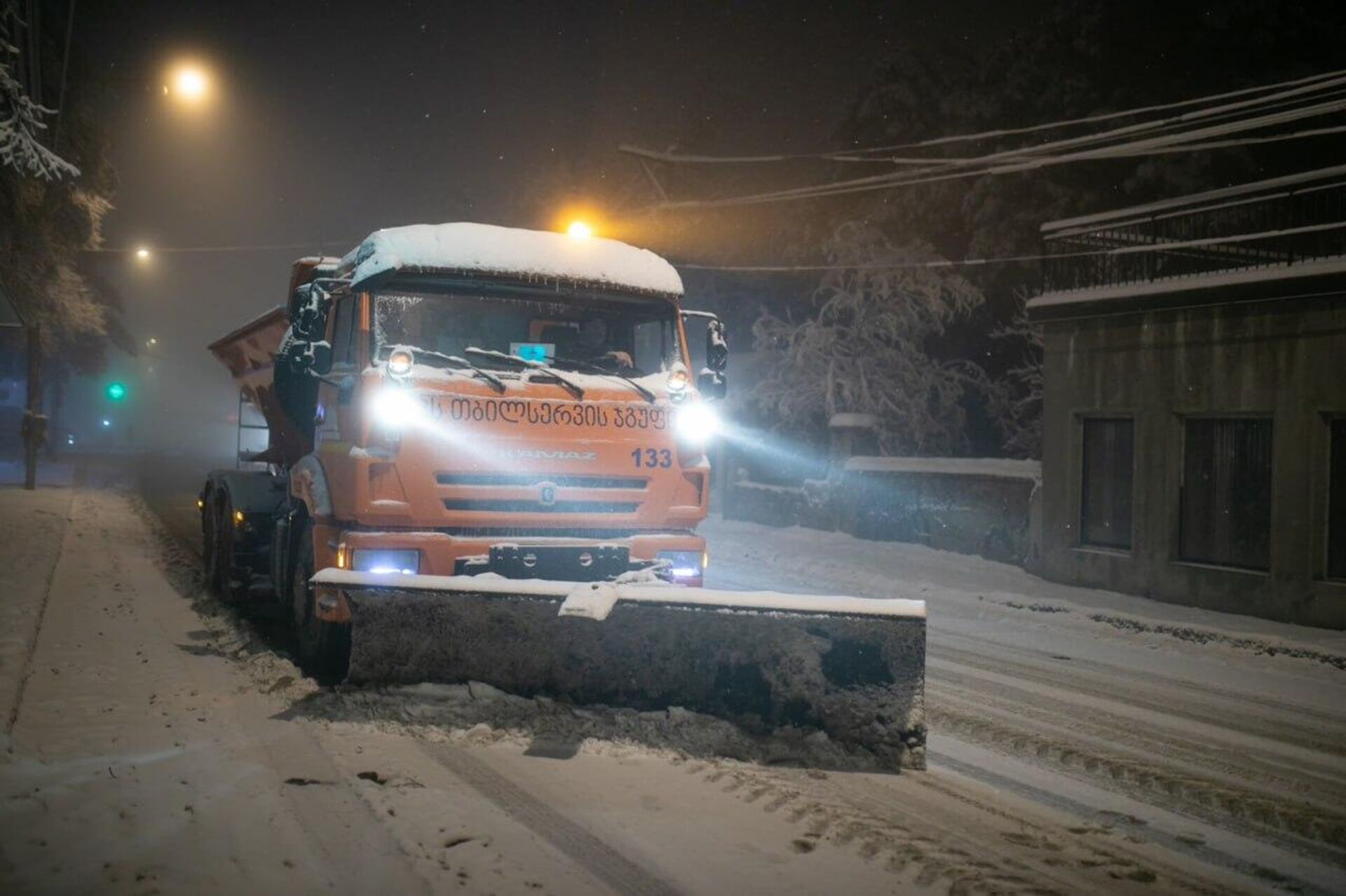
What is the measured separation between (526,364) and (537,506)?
1.04m

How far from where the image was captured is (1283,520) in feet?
41.5

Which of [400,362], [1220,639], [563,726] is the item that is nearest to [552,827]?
[563,726]

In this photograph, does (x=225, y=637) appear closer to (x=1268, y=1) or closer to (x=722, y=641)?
(x=722, y=641)

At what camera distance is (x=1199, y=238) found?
51.0 feet

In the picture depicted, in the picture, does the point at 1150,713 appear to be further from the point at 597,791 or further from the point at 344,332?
the point at 344,332

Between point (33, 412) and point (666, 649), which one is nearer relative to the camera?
point (666, 649)

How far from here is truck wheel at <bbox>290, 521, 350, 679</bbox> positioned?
291 inches

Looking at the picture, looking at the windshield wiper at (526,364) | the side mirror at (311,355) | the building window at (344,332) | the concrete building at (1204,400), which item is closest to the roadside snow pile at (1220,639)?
the concrete building at (1204,400)

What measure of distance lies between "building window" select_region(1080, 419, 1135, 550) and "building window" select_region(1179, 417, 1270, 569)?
0.93 m

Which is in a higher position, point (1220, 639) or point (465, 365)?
point (465, 365)

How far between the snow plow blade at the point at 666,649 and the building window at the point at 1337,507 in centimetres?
870

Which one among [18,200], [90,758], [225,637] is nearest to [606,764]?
[90,758]

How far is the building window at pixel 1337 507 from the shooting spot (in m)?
12.1

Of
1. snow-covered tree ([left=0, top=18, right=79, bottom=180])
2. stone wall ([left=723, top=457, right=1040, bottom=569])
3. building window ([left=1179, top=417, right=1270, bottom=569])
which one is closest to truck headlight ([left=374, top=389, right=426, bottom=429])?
snow-covered tree ([left=0, top=18, right=79, bottom=180])
